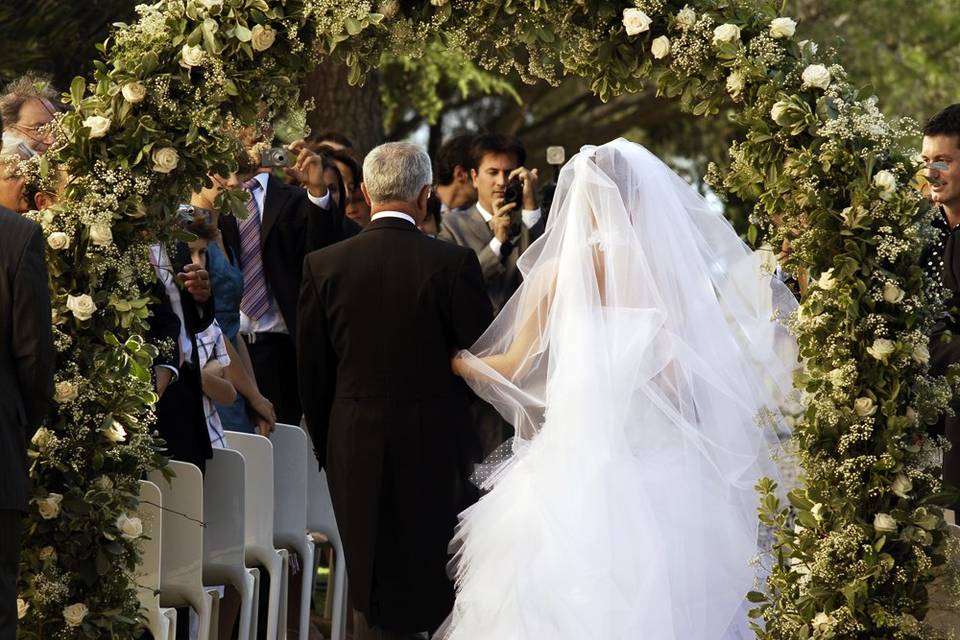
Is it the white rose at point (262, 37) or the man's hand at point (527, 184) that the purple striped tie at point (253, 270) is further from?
the white rose at point (262, 37)

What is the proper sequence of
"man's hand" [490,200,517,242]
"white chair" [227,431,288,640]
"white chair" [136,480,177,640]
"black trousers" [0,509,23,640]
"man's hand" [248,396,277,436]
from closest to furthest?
1. "black trousers" [0,509,23,640]
2. "white chair" [136,480,177,640]
3. "white chair" [227,431,288,640]
4. "man's hand" [248,396,277,436]
5. "man's hand" [490,200,517,242]

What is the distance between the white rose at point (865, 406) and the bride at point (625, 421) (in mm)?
364

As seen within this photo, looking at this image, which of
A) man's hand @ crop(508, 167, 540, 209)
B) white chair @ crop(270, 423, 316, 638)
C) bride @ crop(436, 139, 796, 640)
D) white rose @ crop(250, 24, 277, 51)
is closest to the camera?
white rose @ crop(250, 24, 277, 51)

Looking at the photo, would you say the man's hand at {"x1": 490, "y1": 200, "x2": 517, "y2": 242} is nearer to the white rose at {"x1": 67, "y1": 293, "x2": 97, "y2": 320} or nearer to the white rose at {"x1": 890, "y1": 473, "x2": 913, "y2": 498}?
the white rose at {"x1": 67, "y1": 293, "x2": 97, "y2": 320}

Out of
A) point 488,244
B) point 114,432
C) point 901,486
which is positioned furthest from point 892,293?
point 488,244

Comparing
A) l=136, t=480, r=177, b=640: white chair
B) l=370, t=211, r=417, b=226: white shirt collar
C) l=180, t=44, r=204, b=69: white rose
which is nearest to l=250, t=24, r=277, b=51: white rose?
l=180, t=44, r=204, b=69: white rose

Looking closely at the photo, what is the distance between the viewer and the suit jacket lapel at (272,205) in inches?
316

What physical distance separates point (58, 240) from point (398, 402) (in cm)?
159

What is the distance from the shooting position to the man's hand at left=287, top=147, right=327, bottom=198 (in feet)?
26.3

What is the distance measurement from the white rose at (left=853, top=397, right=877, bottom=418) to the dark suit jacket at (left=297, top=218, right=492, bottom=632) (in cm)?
173

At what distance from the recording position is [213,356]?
668 cm

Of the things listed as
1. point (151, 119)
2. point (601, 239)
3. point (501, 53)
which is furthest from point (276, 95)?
point (601, 239)

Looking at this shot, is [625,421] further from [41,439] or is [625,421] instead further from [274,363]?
[274,363]

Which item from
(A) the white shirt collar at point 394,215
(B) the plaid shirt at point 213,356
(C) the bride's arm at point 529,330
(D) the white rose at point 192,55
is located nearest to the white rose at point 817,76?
(C) the bride's arm at point 529,330
